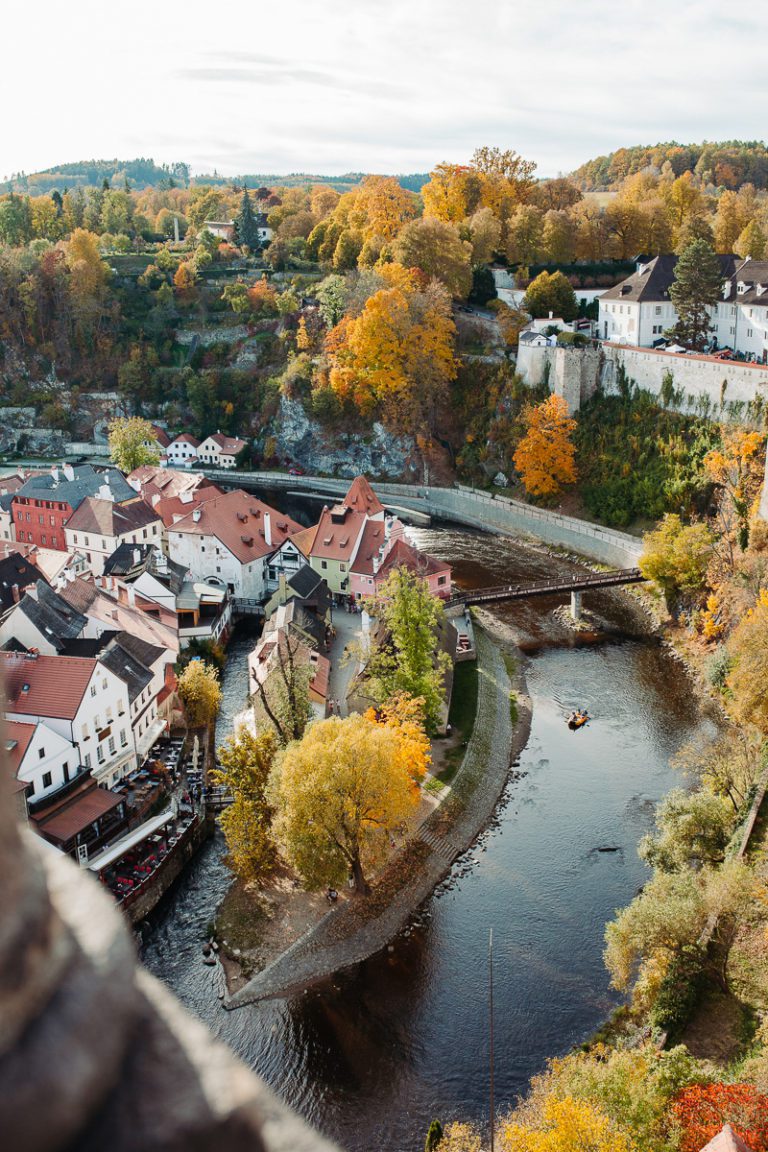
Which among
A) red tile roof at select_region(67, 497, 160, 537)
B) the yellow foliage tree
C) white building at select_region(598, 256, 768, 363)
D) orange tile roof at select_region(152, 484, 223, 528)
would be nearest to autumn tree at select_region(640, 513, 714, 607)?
white building at select_region(598, 256, 768, 363)

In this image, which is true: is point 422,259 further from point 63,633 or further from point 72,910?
point 72,910

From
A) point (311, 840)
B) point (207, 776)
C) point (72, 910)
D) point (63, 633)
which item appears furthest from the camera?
point (63, 633)

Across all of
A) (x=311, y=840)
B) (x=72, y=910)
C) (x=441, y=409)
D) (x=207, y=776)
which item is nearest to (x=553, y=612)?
(x=207, y=776)

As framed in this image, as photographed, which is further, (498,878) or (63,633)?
(63,633)

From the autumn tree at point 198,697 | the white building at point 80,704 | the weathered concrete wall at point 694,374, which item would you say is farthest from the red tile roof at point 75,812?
the weathered concrete wall at point 694,374

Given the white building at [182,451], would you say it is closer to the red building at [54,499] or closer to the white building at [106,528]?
the red building at [54,499]

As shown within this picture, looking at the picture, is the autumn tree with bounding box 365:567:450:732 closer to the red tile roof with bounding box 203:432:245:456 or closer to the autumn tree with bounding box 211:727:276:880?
the autumn tree with bounding box 211:727:276:880
